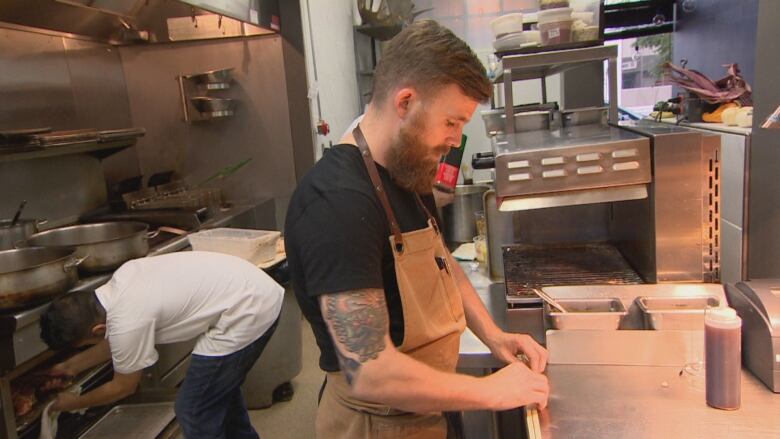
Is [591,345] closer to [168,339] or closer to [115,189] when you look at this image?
[168,339]

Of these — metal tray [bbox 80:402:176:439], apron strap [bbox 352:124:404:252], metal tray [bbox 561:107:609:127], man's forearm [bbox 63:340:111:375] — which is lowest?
metal tray [bbox 80:402:176:439]

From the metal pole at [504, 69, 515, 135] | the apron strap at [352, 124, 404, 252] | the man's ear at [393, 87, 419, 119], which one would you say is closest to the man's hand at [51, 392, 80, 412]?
the apron strap at [352, 124, 404, 252]

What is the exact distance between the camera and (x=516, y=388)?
112 cm

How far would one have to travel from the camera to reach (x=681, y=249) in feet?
5.22

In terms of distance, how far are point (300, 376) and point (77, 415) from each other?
117 centimetres

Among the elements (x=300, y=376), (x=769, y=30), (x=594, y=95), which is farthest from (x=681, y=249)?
(x=300, y=376)

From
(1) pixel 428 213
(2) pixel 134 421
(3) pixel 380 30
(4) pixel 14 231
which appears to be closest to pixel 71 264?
(4) pixel 14 231

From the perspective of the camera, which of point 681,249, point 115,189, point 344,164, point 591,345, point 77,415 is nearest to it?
point 344,164

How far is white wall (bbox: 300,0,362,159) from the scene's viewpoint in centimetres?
399

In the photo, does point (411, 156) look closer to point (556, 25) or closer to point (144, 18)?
point (556, 25)

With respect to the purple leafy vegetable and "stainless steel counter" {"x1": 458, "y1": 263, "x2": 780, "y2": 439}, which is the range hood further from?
"stainless steel counter" {"x1": 458, "y1": 263, "x2": 780, "y2": 439}

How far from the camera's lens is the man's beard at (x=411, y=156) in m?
1.09

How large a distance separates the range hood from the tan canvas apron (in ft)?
7.30

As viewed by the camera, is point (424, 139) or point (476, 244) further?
Result: point (476, 244)
